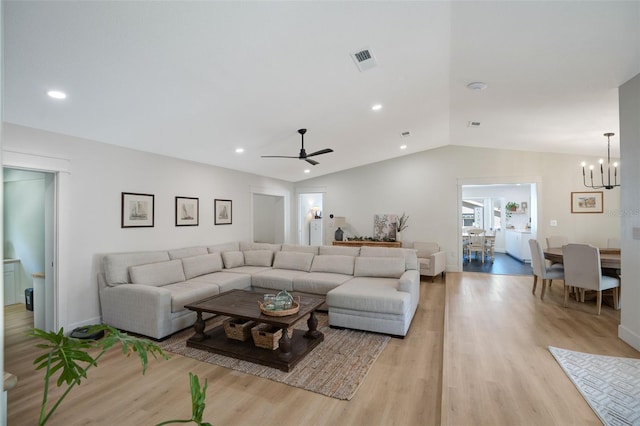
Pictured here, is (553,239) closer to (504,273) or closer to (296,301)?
(504,273)

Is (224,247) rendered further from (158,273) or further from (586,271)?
(586,271)

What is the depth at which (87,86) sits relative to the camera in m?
2.86

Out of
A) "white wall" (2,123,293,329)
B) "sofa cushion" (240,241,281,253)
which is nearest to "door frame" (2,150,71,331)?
"white wall" (2,123,293,329)

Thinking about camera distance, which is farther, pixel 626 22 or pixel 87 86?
pixel 87 86

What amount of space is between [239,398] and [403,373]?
4.71 feet

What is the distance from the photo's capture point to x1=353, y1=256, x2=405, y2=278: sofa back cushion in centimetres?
475

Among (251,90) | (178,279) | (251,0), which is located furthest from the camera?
(178,279)

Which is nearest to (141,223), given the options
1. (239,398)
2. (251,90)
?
(251,90)

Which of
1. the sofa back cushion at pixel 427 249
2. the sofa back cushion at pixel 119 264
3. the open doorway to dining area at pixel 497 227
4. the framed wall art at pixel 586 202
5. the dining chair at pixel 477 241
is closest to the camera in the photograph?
the sofa back cushion at pixel 119 264

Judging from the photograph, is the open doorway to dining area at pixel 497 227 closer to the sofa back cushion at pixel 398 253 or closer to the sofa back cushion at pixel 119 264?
the sofa back cushion at pixel 398 253

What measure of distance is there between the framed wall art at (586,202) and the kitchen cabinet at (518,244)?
2062 mm

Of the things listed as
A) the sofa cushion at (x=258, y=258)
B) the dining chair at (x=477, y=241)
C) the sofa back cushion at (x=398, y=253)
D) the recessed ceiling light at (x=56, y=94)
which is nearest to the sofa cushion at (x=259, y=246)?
the sofa cushion at (x=258, y=258)

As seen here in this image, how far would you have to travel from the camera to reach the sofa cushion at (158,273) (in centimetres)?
409

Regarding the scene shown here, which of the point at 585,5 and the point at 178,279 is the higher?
the point at 585,5
